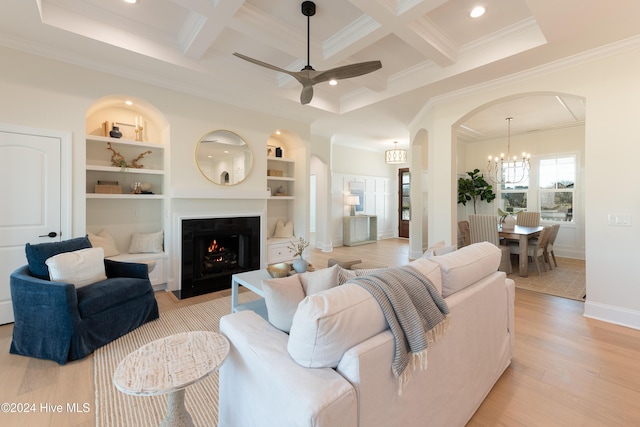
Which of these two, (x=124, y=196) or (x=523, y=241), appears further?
(x=523, y=241)

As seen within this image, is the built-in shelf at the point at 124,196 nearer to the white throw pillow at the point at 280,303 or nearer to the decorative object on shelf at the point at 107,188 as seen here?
the decorative object on shelf at the point at 107,188

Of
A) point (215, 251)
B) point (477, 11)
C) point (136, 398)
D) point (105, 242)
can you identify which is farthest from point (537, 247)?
point (105, 242)

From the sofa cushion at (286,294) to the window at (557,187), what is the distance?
725 centimetres

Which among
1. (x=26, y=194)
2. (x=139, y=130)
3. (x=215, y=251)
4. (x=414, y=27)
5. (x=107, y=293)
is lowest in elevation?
(x=107, y=293)

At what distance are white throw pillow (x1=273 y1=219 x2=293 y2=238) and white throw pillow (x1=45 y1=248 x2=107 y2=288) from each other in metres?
2.97

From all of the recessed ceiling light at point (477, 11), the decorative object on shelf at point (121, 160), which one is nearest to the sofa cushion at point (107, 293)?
the decorative object on shelf at point (121, 160)

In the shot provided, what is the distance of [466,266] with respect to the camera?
5.78 feet

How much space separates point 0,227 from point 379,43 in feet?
14.8

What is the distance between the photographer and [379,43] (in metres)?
3.37

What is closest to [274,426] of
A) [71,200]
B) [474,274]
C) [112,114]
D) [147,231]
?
[474,274]

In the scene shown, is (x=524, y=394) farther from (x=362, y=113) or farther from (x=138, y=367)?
(x=362, y=113)

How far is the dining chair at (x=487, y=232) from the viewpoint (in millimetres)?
4457

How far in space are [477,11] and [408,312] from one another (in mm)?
3036

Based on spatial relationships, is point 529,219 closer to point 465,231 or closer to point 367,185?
point 465,231
